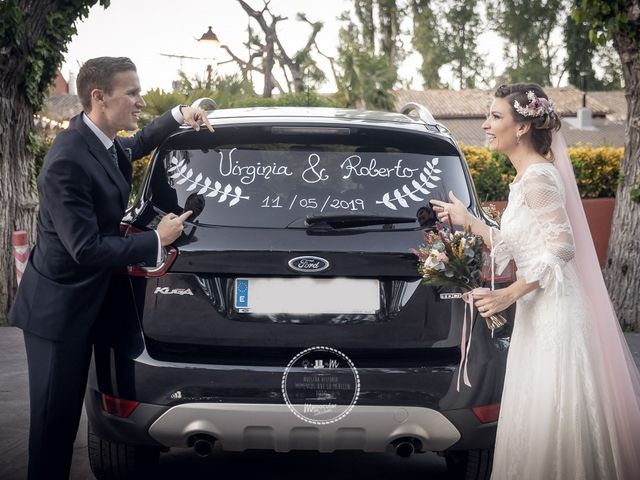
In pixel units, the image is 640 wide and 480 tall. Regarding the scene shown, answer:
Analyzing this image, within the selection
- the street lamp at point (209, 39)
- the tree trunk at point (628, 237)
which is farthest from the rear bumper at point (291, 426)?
the street lamp at point (209, 39)

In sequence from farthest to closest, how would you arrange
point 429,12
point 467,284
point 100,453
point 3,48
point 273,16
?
point 429,12 < point 273,16 < point 3,48 < point 100,453 < point 467,284

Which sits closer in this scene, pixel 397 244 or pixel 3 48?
pixel 397 244

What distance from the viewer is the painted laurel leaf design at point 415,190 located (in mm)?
4160

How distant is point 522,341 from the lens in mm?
3994

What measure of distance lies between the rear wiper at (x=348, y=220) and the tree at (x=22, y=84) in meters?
6.27

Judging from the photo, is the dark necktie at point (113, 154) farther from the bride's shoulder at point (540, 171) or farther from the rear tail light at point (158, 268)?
the bride's shoulder at point (540, 171)

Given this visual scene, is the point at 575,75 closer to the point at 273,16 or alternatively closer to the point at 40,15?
the point at 273,16

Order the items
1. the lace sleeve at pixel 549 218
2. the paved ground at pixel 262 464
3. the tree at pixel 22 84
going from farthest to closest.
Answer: the tree at pixel 22 84
the paved ground at pixel 262 464
the lace sleeve at pixel 549 218

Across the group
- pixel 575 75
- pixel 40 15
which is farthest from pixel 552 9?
pixel 40 15

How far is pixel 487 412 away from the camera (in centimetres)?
409

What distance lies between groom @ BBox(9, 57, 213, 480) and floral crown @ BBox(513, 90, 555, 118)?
1296 millimetres

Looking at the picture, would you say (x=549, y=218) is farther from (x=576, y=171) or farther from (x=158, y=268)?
(x=576, y=171)

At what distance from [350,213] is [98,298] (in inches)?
42.2

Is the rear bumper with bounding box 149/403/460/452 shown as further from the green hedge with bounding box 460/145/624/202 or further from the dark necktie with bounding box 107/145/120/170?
the green hedge with bounding box 460/145/624/202
